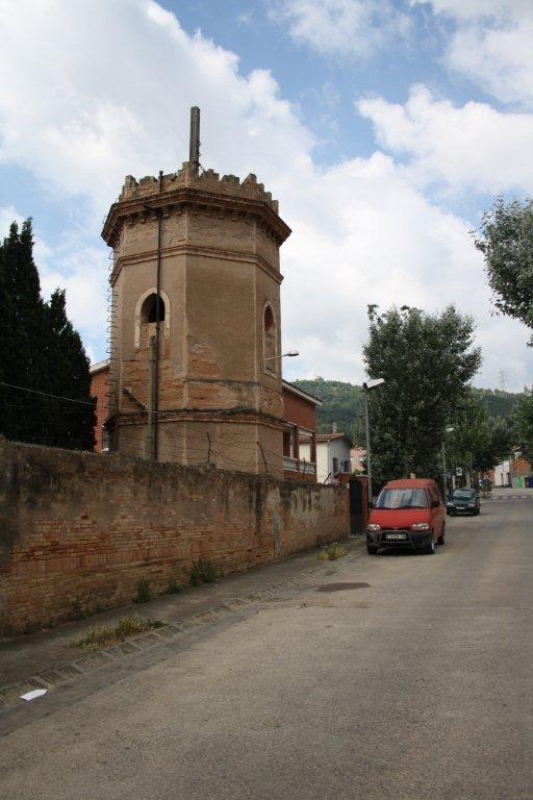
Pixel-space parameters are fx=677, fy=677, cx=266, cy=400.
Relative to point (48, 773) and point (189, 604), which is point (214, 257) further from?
point (48, 773)

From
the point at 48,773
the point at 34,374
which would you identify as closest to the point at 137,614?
the point at 48,773

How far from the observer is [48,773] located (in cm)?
421

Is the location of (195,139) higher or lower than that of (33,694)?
higher

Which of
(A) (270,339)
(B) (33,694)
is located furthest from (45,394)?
(B) (33,694)

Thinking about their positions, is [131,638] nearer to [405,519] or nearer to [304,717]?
[304,717]

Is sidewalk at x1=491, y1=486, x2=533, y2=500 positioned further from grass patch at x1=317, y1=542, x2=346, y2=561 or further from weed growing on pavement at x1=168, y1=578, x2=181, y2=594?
weed growing on pavement at x1=168, y1=578, x2=181, y2=594

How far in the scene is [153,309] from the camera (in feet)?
66.5

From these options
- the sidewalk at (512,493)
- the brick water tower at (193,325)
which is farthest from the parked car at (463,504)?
the sidewalk at (512,493)

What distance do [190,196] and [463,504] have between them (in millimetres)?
26973

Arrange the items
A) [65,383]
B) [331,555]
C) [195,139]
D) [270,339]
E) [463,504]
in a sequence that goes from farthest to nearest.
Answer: [463,504] < [195,139] < [270,339] < [65,383] < [331,555]

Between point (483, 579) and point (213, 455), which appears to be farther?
point (213, 455)

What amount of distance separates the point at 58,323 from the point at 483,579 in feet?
41.4

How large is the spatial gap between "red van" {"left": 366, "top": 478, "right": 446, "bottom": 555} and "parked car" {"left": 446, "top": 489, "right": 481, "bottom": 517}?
20.2 meters

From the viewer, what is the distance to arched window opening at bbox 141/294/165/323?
19.8m
